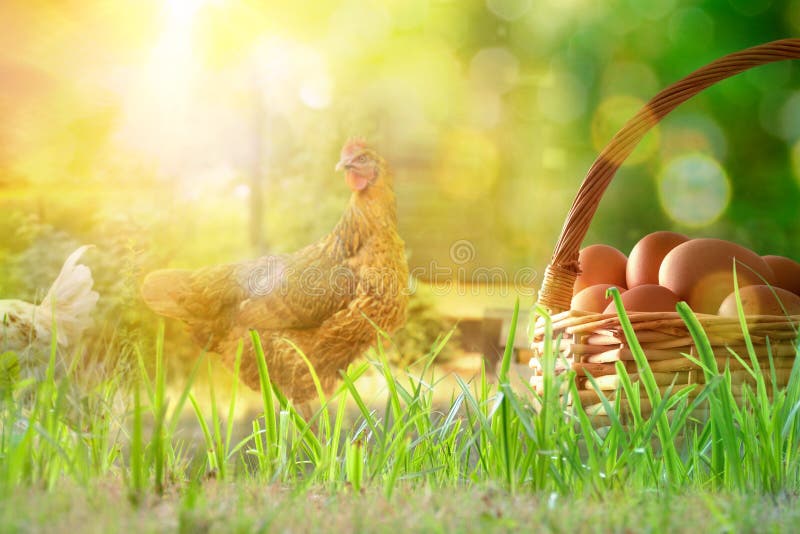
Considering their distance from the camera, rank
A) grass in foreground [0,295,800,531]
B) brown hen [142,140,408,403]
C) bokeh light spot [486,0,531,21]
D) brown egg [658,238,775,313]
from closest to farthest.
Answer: grass in foreground [0,295,800,531]
brown egg [658,238,775,313]
brown hen [142,140,408,403]
bokeh light spot [486,0,531,21]

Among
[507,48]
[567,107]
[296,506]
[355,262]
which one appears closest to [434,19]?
[507,48]

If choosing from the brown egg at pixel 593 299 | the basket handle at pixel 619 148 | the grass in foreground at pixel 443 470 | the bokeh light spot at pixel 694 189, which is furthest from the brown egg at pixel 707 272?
the bokeh light spot at pixel 694 189

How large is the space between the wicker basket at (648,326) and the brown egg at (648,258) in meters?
0.27

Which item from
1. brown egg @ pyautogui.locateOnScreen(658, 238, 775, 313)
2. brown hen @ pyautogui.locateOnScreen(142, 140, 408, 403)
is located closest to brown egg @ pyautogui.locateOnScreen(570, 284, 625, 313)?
brown egg @ pyautogui.locateOnScreen(658, 238, 775, 313)

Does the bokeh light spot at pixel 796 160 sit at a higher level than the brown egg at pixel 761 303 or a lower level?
higher

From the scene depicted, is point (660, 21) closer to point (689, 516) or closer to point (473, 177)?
point (473, 177)

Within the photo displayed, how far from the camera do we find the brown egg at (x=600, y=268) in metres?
A: 1.32

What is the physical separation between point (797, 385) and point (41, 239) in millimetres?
2097

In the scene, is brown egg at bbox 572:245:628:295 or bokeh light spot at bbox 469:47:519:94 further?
bokeh light spot at bbox 469:47:519:94

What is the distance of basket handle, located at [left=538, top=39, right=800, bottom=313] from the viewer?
3.38ft

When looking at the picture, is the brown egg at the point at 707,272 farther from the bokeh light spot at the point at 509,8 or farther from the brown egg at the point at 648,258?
the bokeh light spot at the point at 509,8

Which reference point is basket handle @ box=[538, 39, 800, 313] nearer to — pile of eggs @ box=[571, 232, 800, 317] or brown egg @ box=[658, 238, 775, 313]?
pile of eggs @ box=[571, 232, 800, 317]

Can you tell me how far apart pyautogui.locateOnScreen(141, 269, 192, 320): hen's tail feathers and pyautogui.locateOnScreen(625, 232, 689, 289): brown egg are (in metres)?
1.14

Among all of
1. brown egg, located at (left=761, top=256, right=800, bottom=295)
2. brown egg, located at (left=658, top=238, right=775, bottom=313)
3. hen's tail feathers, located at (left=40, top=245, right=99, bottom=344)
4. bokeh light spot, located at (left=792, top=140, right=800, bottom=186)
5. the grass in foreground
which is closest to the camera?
the grass in foreground
